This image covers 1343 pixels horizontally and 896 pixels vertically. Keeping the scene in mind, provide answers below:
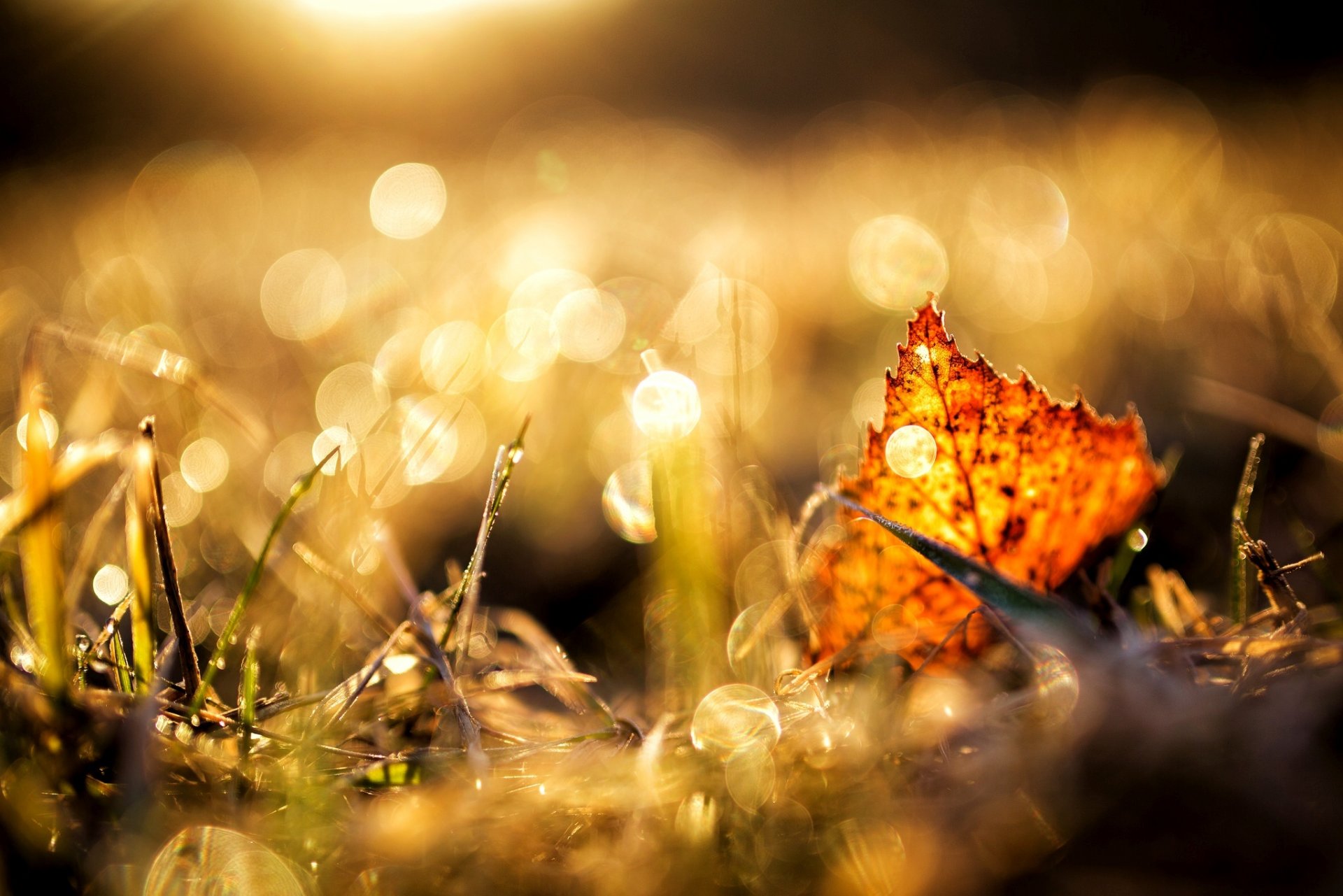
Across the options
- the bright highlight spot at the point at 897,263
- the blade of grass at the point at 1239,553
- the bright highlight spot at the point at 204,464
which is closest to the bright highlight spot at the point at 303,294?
the bright highlight spot at the point at 204,464

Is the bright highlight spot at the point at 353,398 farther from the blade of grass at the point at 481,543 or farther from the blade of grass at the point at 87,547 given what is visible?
the blade of grass at the point at 481,543

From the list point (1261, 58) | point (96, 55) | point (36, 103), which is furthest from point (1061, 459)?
point (96, 55)

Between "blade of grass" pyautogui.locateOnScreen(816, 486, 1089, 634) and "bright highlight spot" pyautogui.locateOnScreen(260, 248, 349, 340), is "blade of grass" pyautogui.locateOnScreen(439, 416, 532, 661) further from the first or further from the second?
"bright highlight spot" pyautogui.locateOnScreen(260, 248, 349, 340)

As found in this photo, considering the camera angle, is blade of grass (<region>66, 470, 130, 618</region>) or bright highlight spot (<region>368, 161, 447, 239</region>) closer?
blade of grass (<region>66, 470, 130, 618</region>)

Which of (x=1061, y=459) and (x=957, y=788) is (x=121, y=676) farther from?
(x=1061, y=459)

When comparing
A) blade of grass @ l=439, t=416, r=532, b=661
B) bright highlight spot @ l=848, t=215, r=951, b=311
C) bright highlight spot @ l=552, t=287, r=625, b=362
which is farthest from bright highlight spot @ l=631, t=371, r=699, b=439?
bright highlight spot @ l=848, t=215, r=951, b=311

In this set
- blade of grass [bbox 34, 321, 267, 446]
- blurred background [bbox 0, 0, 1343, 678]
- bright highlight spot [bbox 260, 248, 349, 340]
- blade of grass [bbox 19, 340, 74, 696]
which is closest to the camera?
blade of grass [bbox 19, 340, 74, 696]

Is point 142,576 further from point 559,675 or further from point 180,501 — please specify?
point 180,501
